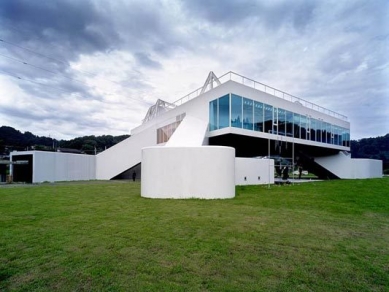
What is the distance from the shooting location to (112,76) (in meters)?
19.7

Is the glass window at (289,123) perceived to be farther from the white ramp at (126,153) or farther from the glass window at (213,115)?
the white ramp at (126,153)

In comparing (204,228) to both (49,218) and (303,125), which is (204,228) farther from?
(303,125)

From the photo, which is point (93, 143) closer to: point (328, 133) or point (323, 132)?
point (323, 132)

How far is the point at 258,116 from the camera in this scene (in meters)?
18.7

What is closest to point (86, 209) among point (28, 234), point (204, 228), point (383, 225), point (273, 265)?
point (28, 234)

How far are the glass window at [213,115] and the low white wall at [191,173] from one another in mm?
8226

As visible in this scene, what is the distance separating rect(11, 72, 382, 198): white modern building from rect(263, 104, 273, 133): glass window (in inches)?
3.4

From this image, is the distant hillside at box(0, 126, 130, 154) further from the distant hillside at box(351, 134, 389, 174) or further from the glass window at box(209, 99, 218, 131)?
the distant hillside at box(351, 134, 389, 174)

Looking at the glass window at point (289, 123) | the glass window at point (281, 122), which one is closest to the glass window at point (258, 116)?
the glass window at point (281, 122)

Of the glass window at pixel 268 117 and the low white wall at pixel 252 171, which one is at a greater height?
the glass window at pixel 268 117

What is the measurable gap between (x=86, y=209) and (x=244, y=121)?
42.7 ft

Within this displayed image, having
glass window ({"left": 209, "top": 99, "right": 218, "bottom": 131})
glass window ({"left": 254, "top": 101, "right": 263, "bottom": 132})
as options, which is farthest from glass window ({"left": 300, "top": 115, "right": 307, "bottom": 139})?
glass window ({"left": 209, "top": 99, "right": 218, "bottom": 131})

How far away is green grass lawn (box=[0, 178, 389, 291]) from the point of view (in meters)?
2.81

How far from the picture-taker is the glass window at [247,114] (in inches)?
690
